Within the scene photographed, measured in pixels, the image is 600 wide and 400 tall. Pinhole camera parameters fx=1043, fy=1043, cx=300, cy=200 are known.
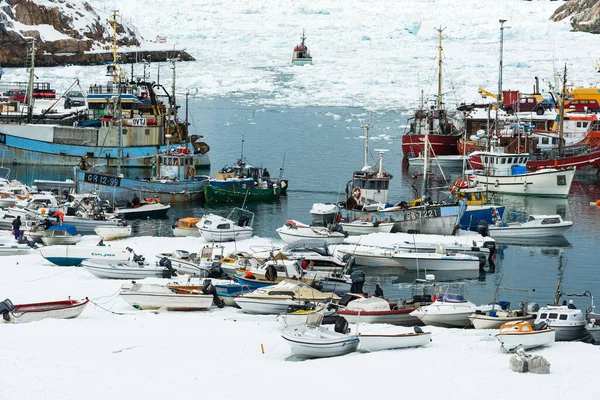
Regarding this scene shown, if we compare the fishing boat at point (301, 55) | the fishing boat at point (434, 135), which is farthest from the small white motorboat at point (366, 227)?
the fishing boat at point (301, 55)

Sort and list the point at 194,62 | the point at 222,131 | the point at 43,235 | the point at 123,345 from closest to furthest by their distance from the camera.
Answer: the point at 123,345 → the point at 43,235 → the point at 222,131 → the point at 194,62

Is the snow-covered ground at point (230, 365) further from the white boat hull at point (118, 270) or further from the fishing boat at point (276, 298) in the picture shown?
the white boat hull at point (118, 270)

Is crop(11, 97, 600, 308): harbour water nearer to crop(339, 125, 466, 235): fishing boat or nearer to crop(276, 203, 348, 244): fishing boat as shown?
crop(276, 203, 348, 244): fishing boat

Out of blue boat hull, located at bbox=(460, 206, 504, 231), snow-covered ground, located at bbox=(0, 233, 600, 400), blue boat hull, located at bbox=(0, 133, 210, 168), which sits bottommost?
snow-covered ground, located at bbox=(0, 233, 600, 400)

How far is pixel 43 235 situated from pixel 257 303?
1139cm

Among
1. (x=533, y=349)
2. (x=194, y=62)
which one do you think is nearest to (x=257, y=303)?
(x=533, y=349)

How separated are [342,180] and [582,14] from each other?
84286 millimetres

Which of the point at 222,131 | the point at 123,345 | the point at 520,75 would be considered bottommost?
the point at 123,345

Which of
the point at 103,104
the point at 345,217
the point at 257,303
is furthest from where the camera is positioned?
the point at 103,104

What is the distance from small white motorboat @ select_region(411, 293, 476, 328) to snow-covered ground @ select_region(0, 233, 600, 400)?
2.35 feet

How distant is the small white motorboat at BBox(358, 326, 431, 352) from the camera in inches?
904

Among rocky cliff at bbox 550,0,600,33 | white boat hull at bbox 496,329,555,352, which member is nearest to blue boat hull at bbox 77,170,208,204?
white boat hull at bbox 496,329,555,352

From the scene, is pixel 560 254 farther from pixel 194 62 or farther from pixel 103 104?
pixel 194 62

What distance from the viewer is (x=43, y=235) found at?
35094 mm
